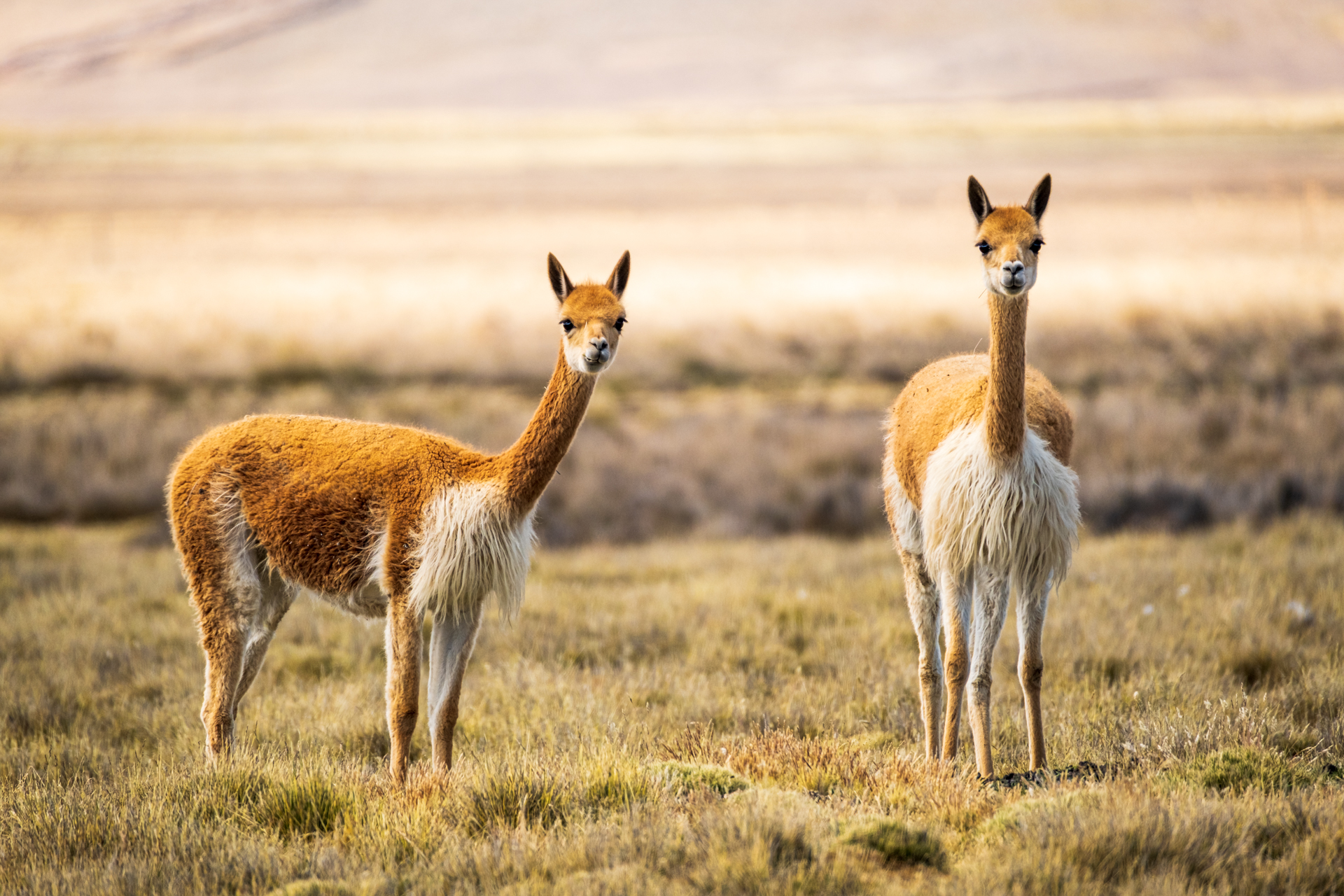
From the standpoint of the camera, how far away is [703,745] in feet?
17.7

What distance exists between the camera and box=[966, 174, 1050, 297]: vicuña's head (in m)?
4.75

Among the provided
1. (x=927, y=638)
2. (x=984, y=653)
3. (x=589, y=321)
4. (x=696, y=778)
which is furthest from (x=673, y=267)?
(x=696, y=778)

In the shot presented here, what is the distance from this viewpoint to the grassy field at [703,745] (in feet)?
12.8

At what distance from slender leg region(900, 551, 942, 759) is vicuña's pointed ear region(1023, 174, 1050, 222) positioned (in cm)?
178

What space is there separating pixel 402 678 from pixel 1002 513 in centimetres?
Result: 269

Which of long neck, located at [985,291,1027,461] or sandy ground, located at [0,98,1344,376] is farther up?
sandy ground, located at [0,98,1344,376]

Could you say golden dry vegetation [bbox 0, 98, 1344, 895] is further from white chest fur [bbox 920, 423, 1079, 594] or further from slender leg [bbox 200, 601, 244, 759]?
white chest fur [bbox 920, 423, 1079, 594]

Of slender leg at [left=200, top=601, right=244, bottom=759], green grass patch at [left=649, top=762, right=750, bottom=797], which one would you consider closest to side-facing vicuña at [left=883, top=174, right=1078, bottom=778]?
green grass patch at [left=649, top=762, right=750, bottom=797]

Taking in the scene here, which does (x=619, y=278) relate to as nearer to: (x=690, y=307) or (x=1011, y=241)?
(x=1011, y=241)

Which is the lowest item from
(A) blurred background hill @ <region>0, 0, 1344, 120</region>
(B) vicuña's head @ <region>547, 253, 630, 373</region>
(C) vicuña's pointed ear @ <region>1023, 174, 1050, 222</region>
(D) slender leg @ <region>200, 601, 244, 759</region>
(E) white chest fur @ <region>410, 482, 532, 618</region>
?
(D) slender leg @ <region>200, 601, 244, 759</region>

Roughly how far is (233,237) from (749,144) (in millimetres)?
51883

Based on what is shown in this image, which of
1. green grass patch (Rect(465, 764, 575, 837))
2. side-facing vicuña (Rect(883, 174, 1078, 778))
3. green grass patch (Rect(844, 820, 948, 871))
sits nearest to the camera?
green grass patch (Rect(844, 820, 948, 871))

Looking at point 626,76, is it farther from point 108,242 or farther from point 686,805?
point 686,805

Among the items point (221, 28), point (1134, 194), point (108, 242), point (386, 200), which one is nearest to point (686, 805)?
point (108, 242)
